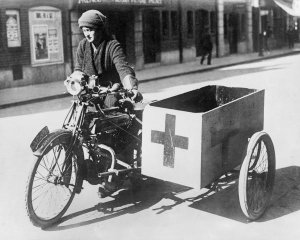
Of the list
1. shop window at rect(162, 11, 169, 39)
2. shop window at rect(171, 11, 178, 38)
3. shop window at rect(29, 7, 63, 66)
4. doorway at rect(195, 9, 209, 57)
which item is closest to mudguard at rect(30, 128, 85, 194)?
shop window at rect(29, 7, 63, 66)

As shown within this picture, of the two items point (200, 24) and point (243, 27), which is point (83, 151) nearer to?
point (200, 24)

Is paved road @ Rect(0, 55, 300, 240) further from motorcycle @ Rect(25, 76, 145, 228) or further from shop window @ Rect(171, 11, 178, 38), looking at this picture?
shop window @ Rect(171, 11, 178, 38)

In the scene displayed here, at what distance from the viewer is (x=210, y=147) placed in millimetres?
4391

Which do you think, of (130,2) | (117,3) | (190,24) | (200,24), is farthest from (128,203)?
(200,24)

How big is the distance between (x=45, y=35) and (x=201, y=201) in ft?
49.1

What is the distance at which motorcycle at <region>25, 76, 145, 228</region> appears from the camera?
4.47 m

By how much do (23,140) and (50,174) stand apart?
3994 mm

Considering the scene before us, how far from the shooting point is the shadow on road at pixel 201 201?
4.84 m

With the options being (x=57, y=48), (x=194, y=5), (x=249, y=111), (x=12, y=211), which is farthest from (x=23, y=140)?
(x=194, y=5)

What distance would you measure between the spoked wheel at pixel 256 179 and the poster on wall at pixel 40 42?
14.7 m

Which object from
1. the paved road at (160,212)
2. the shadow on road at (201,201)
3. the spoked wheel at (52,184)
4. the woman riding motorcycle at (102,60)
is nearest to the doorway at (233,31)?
the paved road at (160,212)

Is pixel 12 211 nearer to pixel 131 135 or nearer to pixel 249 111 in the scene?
pixel 131 135

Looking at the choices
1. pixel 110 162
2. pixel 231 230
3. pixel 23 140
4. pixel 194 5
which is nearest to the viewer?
pixel 231 230

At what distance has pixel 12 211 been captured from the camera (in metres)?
5.01
